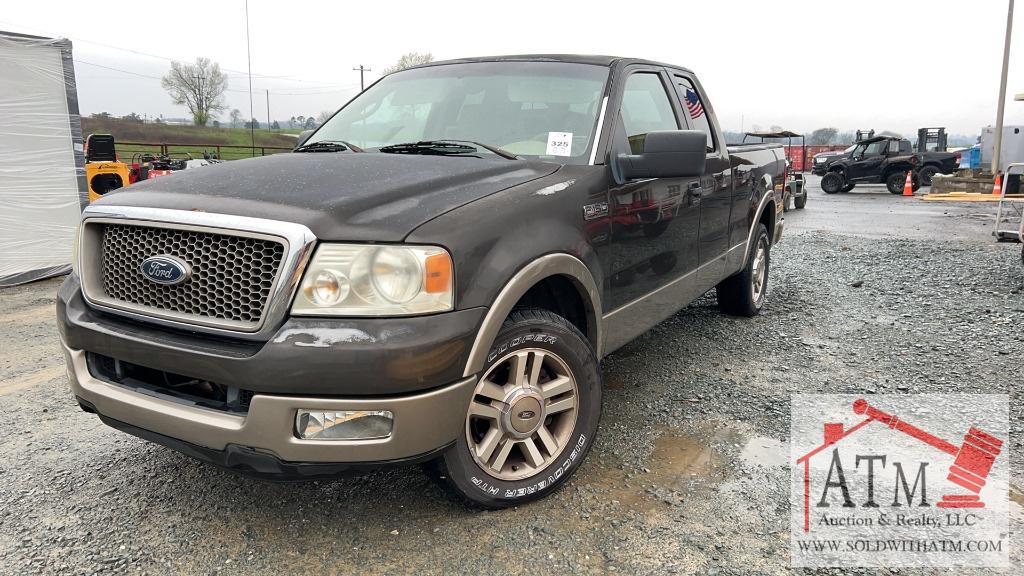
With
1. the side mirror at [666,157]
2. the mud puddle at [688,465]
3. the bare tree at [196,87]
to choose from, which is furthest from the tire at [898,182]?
the bare tree at [196,87]

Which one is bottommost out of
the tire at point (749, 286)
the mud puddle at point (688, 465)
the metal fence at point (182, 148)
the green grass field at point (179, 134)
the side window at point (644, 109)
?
the mud puddle at point (688, 465)

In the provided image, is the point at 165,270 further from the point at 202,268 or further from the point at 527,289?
the point at 527,289

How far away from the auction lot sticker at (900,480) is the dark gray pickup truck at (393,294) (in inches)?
37.3

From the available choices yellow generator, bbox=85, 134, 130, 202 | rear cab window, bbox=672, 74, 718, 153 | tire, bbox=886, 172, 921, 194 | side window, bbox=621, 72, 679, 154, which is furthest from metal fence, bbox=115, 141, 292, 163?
tire, bbox=886, 172, 921, 194

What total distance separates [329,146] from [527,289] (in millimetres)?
1492

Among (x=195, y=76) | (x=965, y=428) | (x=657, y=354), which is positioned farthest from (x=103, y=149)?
(x=195, y=76)

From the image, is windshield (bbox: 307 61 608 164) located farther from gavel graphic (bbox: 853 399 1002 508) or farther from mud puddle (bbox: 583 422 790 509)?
gavel graphic (bbox: 853 399 1002 508)

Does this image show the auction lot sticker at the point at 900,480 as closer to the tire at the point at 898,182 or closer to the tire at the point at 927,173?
the tire at the point at 898,182

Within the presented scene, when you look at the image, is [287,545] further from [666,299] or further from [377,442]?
[666,299]

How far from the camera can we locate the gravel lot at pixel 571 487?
241 centimetres

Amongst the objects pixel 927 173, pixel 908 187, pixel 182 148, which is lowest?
pixel 908 187

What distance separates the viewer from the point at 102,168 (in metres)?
12.1

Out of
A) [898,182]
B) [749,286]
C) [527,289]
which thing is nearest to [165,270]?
[527,289]

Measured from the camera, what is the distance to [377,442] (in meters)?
2.21
